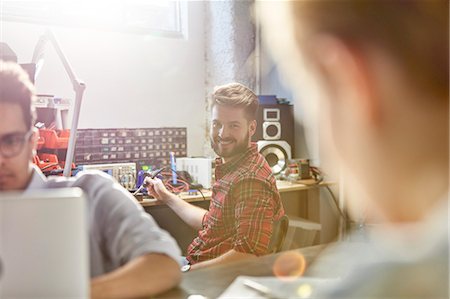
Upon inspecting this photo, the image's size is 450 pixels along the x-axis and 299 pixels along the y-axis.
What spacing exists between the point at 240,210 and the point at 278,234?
0.50 feet

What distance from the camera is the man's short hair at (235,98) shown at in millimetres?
1246

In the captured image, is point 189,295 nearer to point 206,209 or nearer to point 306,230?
point 206,209

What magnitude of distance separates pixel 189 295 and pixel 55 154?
0.41 metres

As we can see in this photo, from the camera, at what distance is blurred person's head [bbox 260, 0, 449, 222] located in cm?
80

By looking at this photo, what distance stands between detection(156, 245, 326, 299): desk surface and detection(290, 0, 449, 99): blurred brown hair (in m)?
0.52

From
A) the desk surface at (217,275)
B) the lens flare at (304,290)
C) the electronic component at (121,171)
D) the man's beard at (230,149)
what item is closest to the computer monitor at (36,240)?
the desk surface at (217,275)

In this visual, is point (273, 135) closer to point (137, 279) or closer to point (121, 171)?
point (121, 171)

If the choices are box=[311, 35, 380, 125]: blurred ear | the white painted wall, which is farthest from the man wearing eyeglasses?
box=[311, 35, 380, 125]: blurred ear

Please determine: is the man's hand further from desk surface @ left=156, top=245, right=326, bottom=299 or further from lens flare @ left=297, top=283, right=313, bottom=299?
lens flare @ left=297, top=283, right=313, bottom=299

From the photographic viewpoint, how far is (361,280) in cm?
68

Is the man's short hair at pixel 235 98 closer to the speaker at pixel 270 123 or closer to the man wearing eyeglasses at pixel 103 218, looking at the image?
the speaker at pixel 270 123

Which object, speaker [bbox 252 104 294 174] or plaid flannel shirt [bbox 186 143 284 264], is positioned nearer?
plaid flannel shirt [bbox 186 143 284 264]

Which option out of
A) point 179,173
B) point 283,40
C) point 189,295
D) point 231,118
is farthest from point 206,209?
point 283,40

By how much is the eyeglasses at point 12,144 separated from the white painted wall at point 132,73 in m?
0.24
